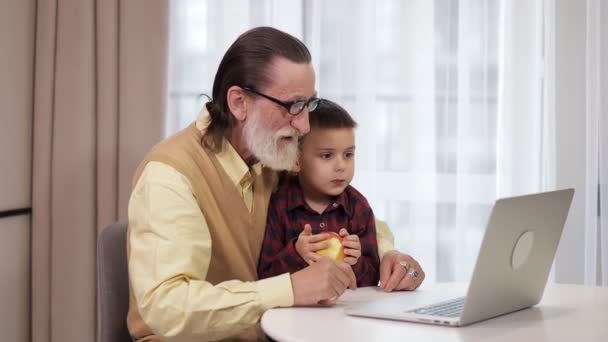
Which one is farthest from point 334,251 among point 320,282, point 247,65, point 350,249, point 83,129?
point 83,129

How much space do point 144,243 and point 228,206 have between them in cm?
28

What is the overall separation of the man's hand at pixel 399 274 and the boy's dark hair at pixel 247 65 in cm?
54

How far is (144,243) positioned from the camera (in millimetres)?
1959

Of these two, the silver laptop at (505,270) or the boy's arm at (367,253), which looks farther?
the boy's arm at (367,253)

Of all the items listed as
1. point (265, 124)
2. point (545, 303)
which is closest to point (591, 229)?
point (545, 303)

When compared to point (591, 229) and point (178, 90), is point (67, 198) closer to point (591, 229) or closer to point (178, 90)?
point (178, 90)

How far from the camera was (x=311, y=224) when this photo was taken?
2.31 meters

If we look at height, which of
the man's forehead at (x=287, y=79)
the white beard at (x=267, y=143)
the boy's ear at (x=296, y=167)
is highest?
the man's forehead at (x=287, y=79)

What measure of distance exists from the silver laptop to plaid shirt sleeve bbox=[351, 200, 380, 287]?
307 mm

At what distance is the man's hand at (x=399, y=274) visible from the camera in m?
2.16

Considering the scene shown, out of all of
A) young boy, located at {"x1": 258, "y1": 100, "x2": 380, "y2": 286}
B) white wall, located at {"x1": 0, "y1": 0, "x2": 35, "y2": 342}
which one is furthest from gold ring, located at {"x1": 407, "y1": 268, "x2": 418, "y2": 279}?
white wall, located at {"x1": 0, "y1": 0, "x2": 35, "y2": 342}

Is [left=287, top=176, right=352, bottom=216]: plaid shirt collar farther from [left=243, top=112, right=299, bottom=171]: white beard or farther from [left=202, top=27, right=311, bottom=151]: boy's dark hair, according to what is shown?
[left=202, top=27, right=311, bottom=151]: boy's dark hair

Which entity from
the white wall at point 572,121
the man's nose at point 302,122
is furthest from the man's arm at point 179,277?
the white wall at point 572,121

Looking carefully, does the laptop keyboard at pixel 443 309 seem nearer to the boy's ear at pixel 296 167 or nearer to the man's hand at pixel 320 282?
the man's hand at pixel 320 282
